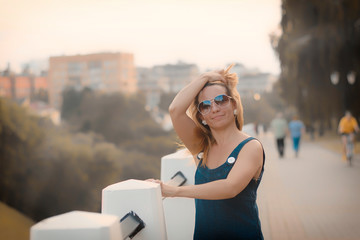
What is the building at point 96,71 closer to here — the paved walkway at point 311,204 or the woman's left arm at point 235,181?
the paved walkway at point 311,204

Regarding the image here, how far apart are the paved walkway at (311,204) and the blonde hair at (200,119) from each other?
129 inches

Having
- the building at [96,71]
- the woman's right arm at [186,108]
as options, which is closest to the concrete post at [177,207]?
the woman's right arm at [186,108]

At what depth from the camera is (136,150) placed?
87938mm

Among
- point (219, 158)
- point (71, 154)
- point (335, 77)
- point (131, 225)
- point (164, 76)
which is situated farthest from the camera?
point (164, 76)

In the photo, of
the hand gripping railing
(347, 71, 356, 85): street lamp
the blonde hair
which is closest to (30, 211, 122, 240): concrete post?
the hand gripping railing

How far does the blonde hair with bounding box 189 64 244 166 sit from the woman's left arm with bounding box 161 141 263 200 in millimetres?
254

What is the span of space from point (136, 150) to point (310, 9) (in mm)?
70317

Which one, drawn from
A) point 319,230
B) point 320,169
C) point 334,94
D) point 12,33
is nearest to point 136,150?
point 12,33

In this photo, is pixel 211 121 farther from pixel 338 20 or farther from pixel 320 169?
pixel 338 20

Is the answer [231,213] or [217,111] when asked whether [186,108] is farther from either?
[231,213]

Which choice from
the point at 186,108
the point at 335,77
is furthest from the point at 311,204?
the point at 335,77

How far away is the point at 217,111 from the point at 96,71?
12353 cm

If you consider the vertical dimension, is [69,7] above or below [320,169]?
above

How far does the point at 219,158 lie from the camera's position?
7.70 ft
